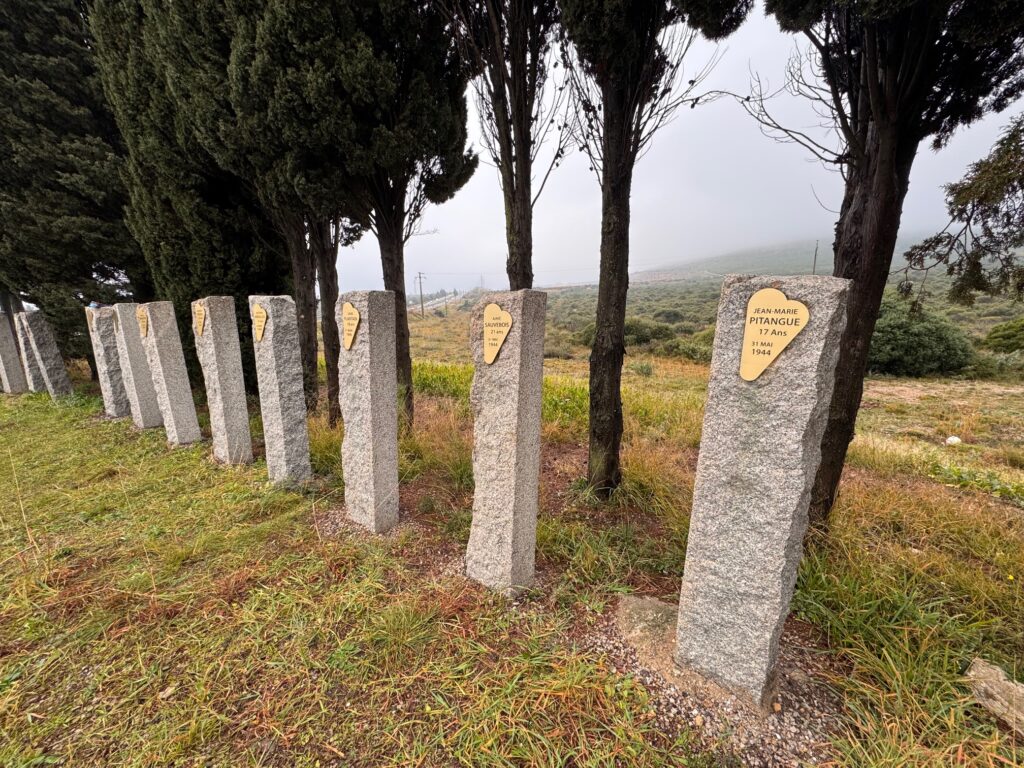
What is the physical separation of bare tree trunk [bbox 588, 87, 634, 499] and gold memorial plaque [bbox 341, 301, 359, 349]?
5.83 feet

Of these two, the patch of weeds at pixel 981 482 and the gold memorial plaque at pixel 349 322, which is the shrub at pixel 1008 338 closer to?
the patch of weeds at pixel 981 482

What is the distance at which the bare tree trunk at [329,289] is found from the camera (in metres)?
5.06

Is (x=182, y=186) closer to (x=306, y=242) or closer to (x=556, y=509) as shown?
(x=306, y=242)

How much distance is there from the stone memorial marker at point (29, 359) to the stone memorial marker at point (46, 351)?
8cm

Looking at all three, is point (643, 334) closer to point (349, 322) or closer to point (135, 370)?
point (135, 370)

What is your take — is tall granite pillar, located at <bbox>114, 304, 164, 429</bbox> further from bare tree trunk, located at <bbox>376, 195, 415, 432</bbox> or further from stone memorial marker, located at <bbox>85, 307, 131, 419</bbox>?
bare tree trunk, located at <bbox>376, 195, 415, 432</bbox>

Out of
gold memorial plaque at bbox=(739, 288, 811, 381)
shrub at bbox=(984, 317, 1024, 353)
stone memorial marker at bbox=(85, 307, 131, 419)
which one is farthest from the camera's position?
shrub at bbox=(984, 317, 1024, 353)

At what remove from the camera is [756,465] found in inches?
63.8

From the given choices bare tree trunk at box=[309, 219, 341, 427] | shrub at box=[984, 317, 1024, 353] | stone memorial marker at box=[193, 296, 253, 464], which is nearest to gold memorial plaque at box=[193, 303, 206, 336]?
stone memorial marker at box=[193, 296, 253, 464]

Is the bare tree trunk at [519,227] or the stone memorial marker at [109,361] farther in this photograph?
the stone memorial marker at [109,361]

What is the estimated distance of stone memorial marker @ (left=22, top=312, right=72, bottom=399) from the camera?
23.6ft

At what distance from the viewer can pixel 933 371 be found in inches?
545

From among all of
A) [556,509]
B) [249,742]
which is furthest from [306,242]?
[249,742]

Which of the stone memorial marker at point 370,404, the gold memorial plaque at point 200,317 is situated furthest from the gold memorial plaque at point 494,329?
the gold memorial plaque at point 200,317
